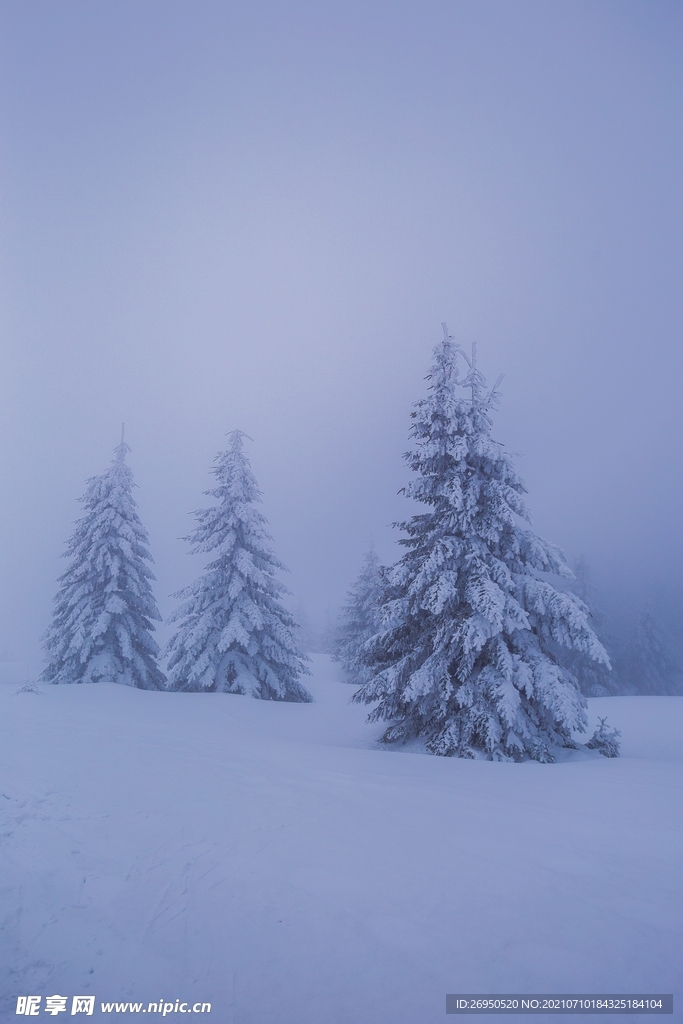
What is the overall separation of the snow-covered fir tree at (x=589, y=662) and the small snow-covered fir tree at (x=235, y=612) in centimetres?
1905

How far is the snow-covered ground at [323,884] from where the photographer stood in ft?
9.69

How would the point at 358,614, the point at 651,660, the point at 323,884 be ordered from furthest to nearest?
the point at 651,660
the point at 358,614
the point at 323,884

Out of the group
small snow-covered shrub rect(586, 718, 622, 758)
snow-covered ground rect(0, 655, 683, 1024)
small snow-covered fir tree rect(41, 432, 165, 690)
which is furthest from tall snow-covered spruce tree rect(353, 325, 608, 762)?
small snow-covered fir tree rect(41, 432, 165, 690)

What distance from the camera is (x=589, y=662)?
3028 centimetres

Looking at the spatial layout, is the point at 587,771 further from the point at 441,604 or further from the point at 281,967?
the point at 281,967

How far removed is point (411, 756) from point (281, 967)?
22.5 ft

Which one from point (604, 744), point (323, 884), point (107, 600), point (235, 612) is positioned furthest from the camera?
point (107, 600)

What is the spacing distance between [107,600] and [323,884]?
18.0 m

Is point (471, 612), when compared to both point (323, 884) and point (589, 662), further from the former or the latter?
point (589, 662)

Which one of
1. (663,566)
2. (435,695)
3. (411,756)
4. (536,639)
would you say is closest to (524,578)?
(536,639)

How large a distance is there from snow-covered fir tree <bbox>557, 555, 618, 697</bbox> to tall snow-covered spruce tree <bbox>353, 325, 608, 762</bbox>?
20381 millimetres

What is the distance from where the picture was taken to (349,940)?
3.23 metres

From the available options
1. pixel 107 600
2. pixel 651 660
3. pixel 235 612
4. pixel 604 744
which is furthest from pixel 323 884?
pixel 651 660

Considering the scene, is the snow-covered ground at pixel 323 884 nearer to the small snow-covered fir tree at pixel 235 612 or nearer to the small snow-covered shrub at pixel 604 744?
the small snow-covered shrub at pixel 604 744
